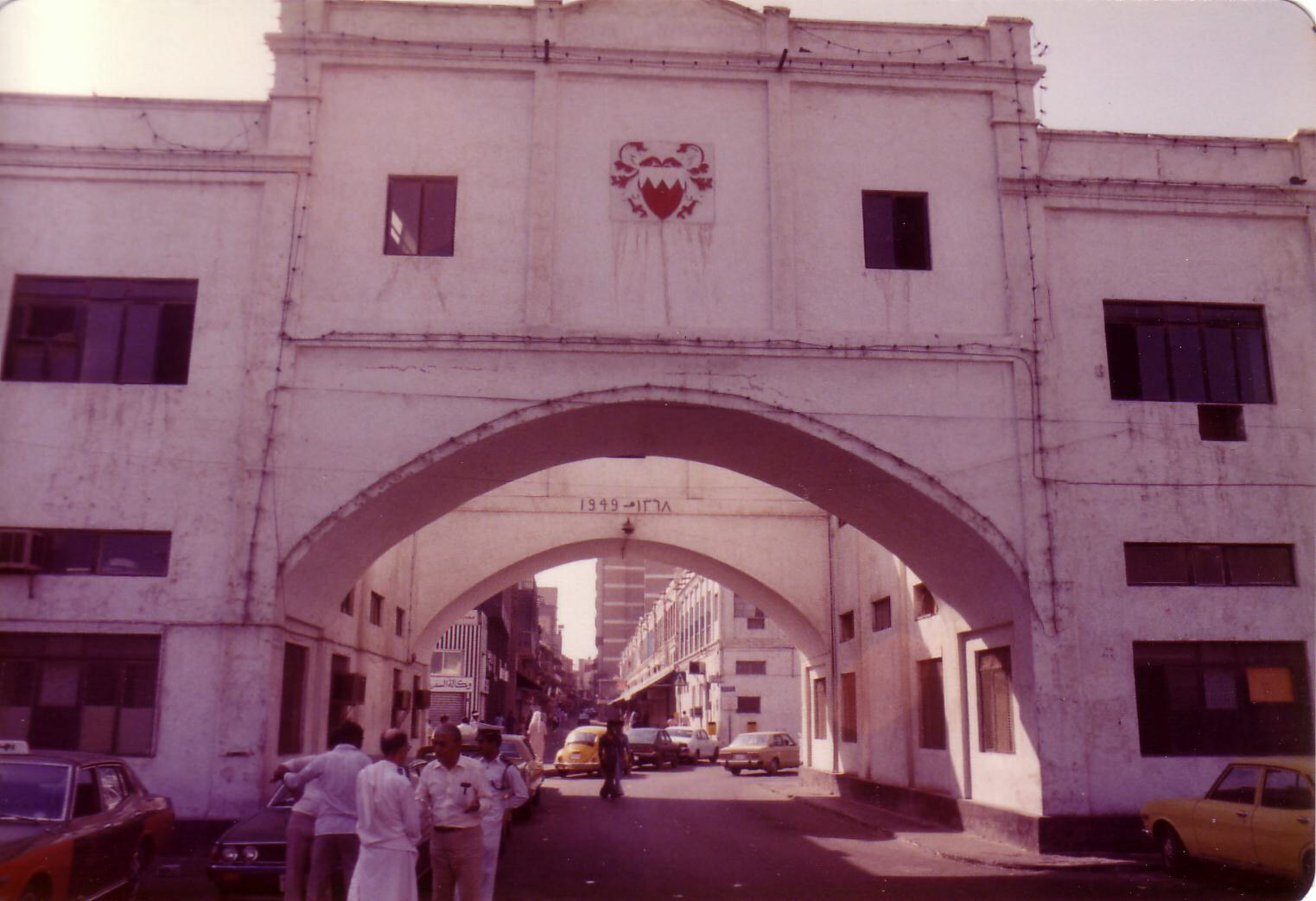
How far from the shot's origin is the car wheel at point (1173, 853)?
12.2 meters

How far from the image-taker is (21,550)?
44.6ft

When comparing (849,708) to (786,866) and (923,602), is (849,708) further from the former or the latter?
(786,866)

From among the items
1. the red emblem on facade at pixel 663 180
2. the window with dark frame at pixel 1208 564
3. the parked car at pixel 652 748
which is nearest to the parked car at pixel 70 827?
the red emblem on facade at pixel 663 180

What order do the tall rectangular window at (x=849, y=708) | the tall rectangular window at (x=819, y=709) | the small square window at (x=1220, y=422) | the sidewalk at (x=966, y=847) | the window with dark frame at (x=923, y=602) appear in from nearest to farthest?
the sidewalk at (x=966, y=847)
the small square window at (x=1220, y=422)
the window with dark frame at (x=923, y=602)
the tall rectangular window at (x=849, y=708)
the tall rectangular window at (x=819, y=709)

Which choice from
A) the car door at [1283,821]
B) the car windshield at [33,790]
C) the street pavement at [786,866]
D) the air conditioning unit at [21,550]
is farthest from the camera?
the air conditioning unit at [21,550]

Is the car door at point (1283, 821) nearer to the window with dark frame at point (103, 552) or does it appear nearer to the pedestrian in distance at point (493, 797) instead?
the pedestrian in distance at point (493, 797)

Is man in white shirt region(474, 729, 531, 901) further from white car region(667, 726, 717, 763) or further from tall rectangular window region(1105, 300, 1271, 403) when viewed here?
white car region(667, 726, 717, 763)

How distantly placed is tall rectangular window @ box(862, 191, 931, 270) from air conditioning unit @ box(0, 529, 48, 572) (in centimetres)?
1185

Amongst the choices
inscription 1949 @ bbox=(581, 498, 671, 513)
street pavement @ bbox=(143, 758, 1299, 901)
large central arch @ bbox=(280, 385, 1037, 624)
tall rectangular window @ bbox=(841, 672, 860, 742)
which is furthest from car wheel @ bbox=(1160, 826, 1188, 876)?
inscription 1949 @ bbox=(581, 498, 671, 513)

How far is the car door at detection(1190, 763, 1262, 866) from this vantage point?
11.0m

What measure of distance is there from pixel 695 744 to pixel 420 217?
28698 mm

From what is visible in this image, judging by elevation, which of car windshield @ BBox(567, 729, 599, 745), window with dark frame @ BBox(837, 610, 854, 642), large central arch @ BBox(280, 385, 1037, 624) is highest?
large central arch @ BBox(280, 385, 1037, 624)

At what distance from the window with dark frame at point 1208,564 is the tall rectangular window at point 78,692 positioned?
1331 cm

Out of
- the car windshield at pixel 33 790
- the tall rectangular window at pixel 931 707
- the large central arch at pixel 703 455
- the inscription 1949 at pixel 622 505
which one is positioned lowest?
the car windshield at pixel 33 790
